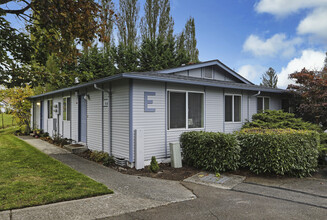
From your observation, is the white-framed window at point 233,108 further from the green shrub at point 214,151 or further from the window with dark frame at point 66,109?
the window with dark frame at point 66,109

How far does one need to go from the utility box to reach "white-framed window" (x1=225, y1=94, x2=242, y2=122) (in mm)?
3510

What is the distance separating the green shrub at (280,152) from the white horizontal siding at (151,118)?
243cm

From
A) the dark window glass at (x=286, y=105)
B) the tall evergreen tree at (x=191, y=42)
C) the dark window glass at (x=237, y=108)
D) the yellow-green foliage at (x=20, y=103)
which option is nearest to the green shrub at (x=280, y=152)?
the dark window glass at (x=237, y=108)

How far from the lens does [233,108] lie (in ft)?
31.7

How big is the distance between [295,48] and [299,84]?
4.84 meters

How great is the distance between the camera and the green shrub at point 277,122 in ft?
29.9

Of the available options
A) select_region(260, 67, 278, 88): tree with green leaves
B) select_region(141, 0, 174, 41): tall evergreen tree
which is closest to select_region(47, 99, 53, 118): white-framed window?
select_region(141, 0, 174, 41): tall evergreen tree

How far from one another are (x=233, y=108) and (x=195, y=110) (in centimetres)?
239

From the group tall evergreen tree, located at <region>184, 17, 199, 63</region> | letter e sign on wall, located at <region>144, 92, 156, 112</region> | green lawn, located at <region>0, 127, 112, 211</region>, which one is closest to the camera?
green lawn, located at <region>0, 127, 112, 211</region>

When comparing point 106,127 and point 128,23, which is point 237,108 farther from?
point 128,23

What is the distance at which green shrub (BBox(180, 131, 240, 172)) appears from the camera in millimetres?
5996

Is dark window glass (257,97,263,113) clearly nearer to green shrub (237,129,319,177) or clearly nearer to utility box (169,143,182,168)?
green shrub (237,129,319,177)

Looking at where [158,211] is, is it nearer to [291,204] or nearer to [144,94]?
[291,204]

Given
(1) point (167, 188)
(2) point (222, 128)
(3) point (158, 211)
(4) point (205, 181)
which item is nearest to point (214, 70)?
(2) point (222, 128)
